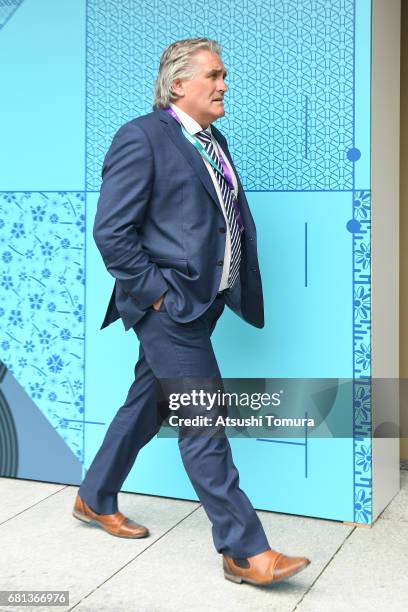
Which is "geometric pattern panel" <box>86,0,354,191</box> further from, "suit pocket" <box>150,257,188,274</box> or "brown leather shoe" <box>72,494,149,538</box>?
"brown leather shoe" <box>72,494,149,538</box>

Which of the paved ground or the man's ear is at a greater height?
the man's ear

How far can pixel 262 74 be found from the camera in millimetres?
3910

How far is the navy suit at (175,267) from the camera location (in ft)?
10.7

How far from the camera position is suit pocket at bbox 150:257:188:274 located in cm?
335

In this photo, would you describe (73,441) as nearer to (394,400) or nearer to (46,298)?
(46,298)

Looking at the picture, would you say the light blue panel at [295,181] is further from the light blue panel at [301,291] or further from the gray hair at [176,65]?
the gray hair at [176,65]

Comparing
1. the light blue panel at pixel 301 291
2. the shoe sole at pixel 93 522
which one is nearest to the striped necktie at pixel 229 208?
the light blue panel at pixel 301 291

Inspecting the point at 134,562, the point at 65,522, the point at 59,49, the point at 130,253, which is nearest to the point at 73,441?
the point at 65,522

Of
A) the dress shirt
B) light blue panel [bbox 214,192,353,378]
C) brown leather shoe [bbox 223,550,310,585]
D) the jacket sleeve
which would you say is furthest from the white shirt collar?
brown leather shoe [bbox 223,550,310,585]

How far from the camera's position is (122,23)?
4.16m

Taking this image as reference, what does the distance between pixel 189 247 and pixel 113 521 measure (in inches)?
46.8

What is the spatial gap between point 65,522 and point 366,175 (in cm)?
187

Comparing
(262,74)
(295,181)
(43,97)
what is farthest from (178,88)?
(43,97)

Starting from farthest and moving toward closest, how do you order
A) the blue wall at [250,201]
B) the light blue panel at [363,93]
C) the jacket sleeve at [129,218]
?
1. the blue wall at [250,201]
2. the light blue panel at [363,93]
3. the jacket sleeve at [129,218]
